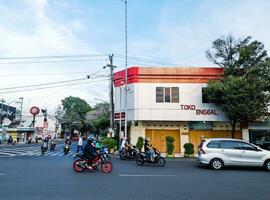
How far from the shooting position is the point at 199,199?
8.66 m

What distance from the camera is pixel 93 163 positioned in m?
15.0

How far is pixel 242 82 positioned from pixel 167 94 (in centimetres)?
658

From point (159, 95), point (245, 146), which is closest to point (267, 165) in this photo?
point (245, 146)

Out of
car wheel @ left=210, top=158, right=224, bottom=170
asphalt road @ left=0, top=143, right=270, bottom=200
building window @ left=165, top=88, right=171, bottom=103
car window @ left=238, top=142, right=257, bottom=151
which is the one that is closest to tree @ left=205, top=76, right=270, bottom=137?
building window @ left=165, top=88, right=171, bottom=103

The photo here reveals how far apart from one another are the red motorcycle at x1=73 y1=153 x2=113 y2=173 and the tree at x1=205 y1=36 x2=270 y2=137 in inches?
554

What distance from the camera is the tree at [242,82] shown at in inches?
993

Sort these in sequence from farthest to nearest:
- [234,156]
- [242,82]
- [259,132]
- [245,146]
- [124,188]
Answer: [259,132] < [242,82] < [245,146] < [234,156] < [124,188]

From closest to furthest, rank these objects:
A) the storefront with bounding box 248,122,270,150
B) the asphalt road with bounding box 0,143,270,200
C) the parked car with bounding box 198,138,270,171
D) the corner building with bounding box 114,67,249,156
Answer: the asphalt road with bounding box 0,143,270,200 → the parked car with bounding box 198,138,270,171 → the corner building with bounding box 114,67,249,156 → the storefront with bounding box 248,122,270,150

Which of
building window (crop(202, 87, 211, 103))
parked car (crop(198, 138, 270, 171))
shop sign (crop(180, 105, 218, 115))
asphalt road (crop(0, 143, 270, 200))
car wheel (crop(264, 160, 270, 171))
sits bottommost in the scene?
asphalt road (crop(0, 143, 270, 200))

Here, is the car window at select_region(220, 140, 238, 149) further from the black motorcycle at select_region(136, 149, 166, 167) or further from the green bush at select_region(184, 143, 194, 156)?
the green bush at select_region(184, 143, 194, 156)

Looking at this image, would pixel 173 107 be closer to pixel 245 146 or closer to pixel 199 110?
pixel 199 110

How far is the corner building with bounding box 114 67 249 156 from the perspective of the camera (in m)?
28.1

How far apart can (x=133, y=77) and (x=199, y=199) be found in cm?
2069

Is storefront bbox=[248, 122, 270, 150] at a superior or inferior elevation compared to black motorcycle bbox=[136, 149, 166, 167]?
superior
